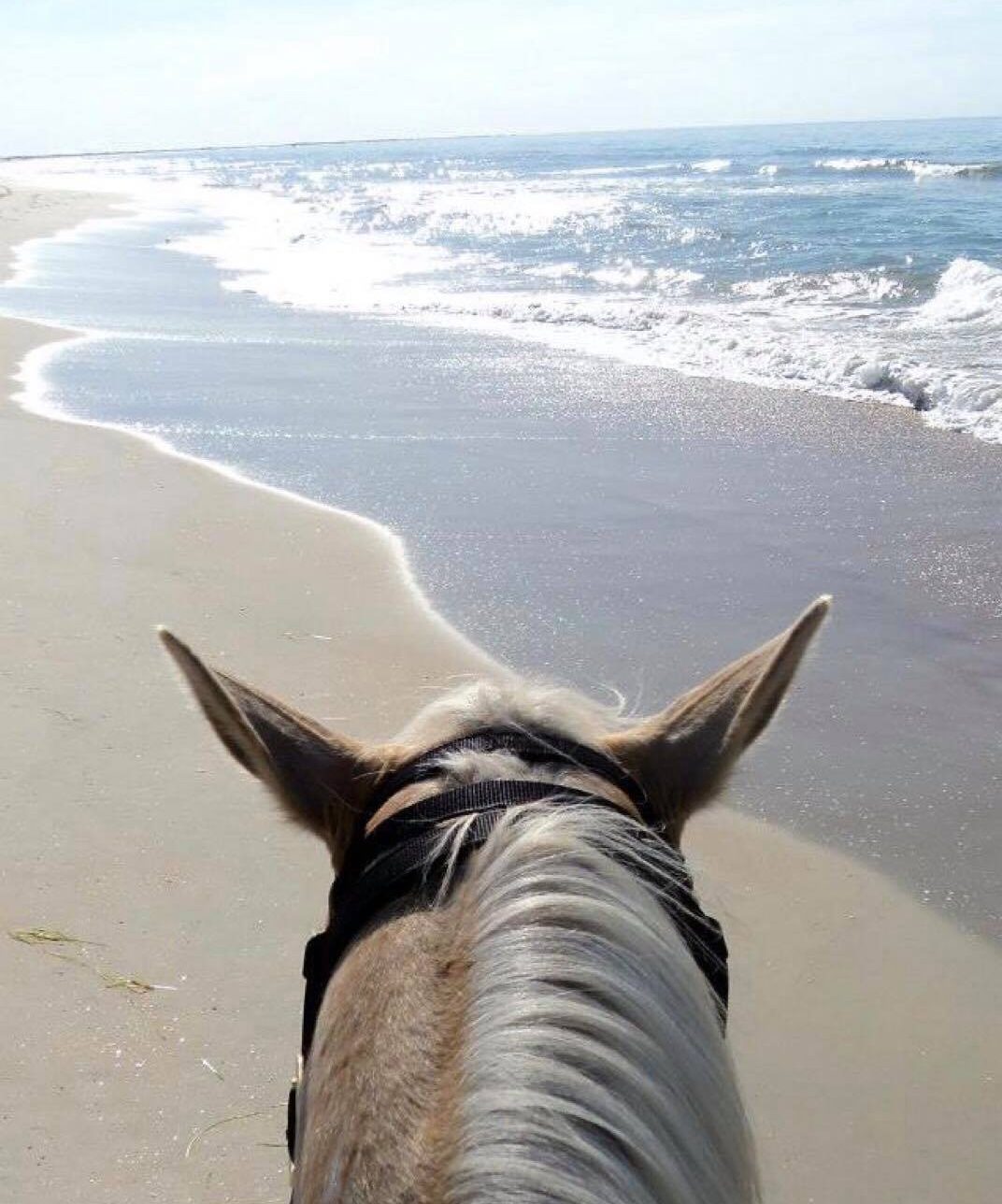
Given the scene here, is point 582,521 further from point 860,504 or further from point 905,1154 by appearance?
point 905,1154

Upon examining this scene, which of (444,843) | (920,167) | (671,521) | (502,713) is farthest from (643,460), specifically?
(920,167)

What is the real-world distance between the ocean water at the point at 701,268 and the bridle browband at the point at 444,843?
7988 mm

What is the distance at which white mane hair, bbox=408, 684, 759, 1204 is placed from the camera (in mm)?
887

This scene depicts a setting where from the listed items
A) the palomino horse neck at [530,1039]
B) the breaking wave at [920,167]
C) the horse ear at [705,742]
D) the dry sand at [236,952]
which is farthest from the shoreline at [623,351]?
the breaking wave at [920,167]

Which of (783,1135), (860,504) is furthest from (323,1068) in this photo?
(860,504)

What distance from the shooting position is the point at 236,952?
3.15 meters

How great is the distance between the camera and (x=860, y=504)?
688cm

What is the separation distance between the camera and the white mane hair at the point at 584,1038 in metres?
0.89

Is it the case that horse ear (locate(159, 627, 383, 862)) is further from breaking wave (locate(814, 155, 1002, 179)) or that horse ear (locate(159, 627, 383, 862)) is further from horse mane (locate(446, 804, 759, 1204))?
breaking wave (locate(814, 155, 1002, 179))

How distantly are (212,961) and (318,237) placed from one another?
80.2 ft

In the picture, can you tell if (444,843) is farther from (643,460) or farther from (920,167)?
(920,167)

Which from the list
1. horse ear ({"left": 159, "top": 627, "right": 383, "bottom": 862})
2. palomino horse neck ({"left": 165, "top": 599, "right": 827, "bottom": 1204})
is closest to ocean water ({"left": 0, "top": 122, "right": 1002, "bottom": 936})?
horse ear ({"left": 159, "top": 627, "right": 383, "bottom": 862})

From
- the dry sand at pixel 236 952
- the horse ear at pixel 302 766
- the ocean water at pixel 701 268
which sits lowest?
the dry sand at pixel 236 952

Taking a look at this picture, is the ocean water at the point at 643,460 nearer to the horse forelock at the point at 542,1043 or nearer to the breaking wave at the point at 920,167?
the horse forelock at the point at 542,1043
